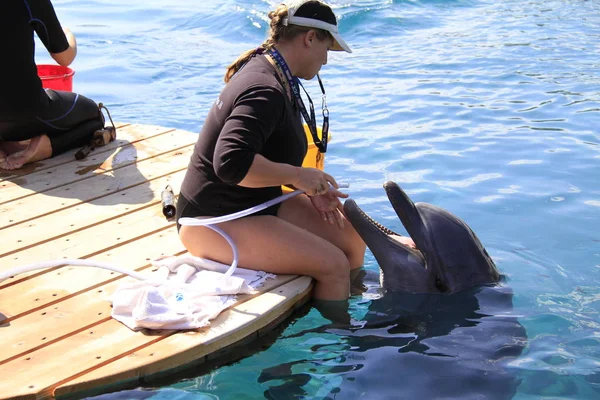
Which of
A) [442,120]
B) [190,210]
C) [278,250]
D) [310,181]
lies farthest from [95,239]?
[442,120]

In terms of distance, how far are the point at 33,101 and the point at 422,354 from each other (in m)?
3.24

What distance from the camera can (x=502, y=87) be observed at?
943 cm

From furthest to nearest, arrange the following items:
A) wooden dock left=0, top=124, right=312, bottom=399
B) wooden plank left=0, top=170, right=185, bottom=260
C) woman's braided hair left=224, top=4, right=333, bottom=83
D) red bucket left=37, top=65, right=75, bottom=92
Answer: red bucket left=37, top=65, right=75, bottom=92 → wooden plank left=0, top=170, right=185, bottom=260 → woman's braided hair left=224, top=4, right=333, bottom=83 → wooden dock left=0, top=124, right=312, bottom=399

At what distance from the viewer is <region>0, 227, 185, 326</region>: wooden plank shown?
12.3 ft

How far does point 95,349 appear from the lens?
3.38 meters

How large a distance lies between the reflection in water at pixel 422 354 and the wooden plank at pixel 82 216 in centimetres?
158

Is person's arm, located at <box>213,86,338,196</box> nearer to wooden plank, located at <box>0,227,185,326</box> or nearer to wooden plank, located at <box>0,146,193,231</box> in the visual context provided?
wooden plank, located at <box>0,227,185,326</box>

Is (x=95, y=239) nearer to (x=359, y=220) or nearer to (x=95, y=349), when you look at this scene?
(x=95, y=349)

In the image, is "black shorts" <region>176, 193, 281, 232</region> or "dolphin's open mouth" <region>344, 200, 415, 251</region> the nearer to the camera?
"black shorts" <region>176, 193, 281, 232</region>

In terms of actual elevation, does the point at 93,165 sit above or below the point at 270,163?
below

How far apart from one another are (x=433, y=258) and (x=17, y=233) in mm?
2436

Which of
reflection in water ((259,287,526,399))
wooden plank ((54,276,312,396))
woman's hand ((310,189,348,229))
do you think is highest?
woman's hand ((310,189,348,229))

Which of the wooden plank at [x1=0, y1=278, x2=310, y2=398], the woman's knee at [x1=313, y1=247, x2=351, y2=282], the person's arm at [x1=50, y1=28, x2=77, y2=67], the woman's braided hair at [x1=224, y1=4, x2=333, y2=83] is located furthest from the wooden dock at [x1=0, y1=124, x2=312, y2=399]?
the woman's braided hair at [x1=224, y1=4, x2=333, y2=83]

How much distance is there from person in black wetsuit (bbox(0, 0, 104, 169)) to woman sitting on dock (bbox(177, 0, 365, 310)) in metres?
1.90
